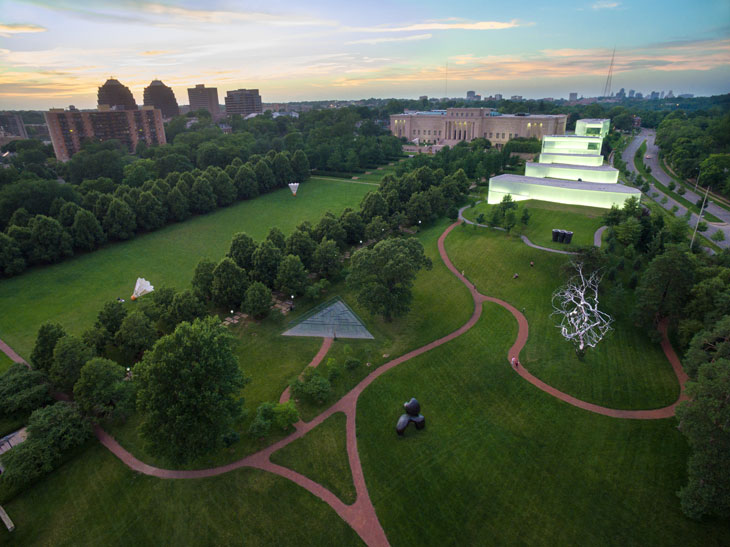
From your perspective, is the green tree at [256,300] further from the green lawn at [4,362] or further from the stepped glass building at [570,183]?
the stepped glass building at [570,183]

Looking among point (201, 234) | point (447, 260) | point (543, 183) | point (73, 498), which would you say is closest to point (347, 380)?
point (73, 498)

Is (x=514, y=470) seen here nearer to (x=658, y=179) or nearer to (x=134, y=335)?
(x=134, y=335)

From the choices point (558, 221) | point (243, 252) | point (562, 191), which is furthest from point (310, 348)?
point (562, 191)

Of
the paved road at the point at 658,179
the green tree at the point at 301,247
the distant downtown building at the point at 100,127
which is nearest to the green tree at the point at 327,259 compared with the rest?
the green tree at the point at 301,247

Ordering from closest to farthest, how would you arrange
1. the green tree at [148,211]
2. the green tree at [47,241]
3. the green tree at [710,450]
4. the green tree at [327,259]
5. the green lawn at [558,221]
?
the green tree at [710,450]
the green tree at [327,259]
the green lawn at [558,221]
the green tree at [47,241]
the green tree at [148,211]

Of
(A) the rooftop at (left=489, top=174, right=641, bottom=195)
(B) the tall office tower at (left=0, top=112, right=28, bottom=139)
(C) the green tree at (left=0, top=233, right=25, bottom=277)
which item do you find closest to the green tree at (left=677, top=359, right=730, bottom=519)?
(A) the rooftop at (left=489, top=174, right=641, bottom=195)

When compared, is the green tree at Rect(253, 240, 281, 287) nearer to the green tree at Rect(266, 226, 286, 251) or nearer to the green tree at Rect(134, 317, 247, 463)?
the green tree at Rect(266, 226, 286, 251)
